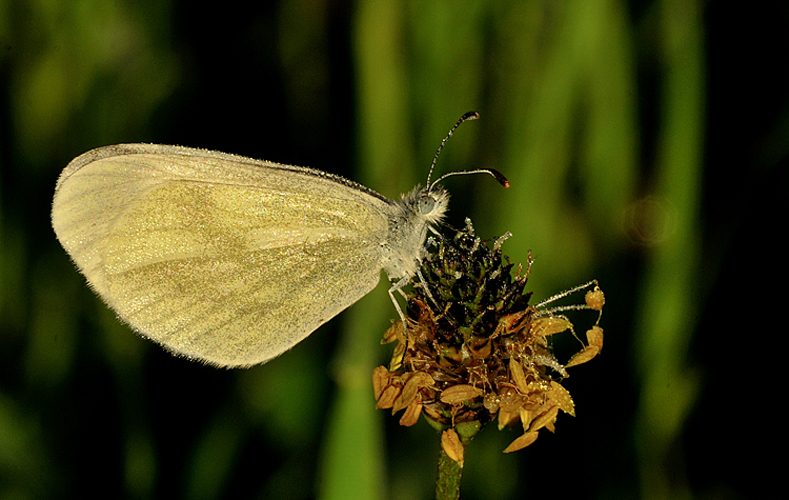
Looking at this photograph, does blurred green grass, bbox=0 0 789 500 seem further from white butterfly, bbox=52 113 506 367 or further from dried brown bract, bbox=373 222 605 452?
dried brown bract, bbox=373 222 605 452

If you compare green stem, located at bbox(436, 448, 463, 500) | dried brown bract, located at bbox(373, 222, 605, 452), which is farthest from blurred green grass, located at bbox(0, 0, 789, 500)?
green stem, located at bbox(436, 448, 463, 500)

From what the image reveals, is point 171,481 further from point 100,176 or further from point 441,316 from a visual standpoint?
point 441,316

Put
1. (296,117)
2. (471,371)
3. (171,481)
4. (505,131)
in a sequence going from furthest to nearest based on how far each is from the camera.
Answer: (296,117) → (505,131) → (171,481) → (471,371)

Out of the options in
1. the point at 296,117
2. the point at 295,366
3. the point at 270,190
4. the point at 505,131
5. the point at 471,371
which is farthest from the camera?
the point at 296,117

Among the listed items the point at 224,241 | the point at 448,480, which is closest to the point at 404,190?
the point at 224,241

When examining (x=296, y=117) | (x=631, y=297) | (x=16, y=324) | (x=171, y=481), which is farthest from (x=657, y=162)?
(x=16, y=324)

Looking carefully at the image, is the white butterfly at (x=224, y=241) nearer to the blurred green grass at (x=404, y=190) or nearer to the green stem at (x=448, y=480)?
the blurred green grass at (x=404, y=190)
